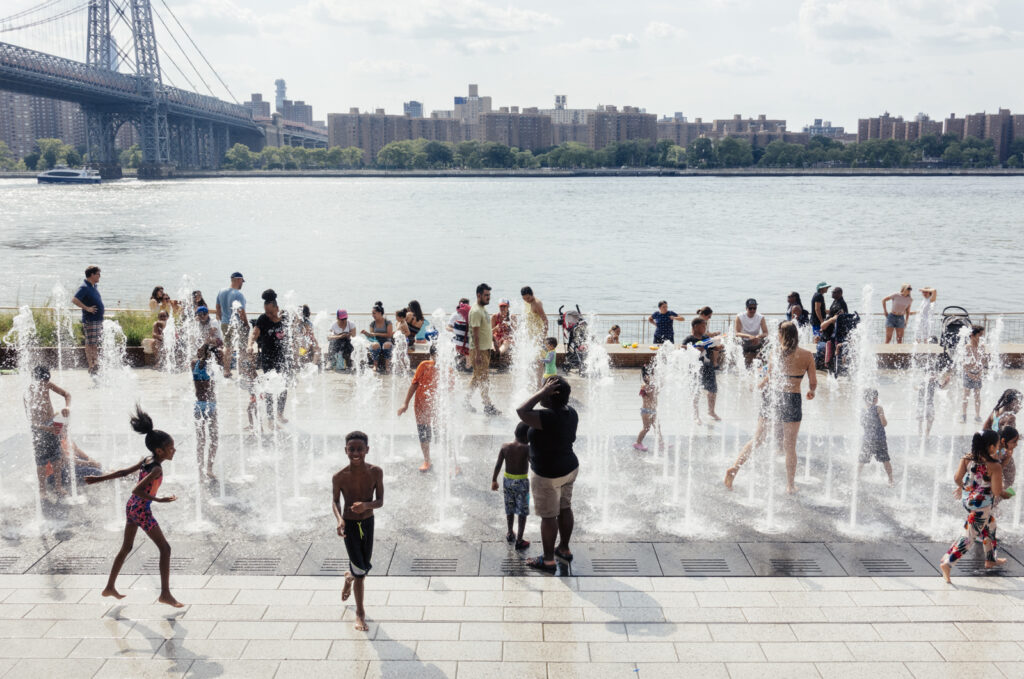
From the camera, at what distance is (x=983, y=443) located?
677 centimetres

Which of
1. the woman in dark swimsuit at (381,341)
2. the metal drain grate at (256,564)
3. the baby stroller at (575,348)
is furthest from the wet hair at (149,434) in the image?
the baby stroller at (575,348)

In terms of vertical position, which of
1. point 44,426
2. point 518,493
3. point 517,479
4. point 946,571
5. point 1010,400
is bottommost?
point 946,571

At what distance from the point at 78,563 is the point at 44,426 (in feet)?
6.44

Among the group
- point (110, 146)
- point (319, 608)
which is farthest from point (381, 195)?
point (319, 608)

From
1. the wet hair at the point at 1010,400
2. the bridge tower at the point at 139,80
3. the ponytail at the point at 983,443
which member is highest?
the bridge tower at the point at 139,80

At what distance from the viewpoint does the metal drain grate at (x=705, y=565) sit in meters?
7.04

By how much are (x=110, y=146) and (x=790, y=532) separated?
158285 millimetres

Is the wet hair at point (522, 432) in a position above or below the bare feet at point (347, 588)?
above

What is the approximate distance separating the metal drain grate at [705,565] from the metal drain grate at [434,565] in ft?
6.00

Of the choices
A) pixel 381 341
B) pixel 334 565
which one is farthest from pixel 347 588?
pixel 381 341

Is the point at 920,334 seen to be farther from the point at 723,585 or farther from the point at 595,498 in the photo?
the point at 723,585

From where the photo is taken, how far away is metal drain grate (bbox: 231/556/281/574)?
276 inches

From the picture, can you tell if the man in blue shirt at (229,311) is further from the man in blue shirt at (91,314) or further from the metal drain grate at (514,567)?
the metal drain grate at (514,567)

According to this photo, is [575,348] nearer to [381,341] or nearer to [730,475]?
[381,341]
